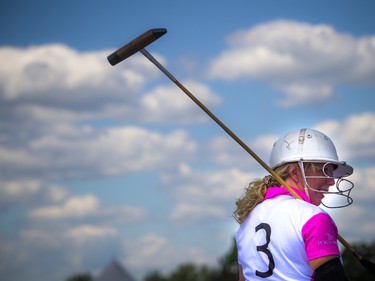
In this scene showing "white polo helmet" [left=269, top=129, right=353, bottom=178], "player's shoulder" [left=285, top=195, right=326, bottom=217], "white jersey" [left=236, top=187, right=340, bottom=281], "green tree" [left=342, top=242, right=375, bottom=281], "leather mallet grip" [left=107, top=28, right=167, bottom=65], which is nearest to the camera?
"white jersey" [left=236, top=187, right=340, bottom=281]

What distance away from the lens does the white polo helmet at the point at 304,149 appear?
6.36 meters

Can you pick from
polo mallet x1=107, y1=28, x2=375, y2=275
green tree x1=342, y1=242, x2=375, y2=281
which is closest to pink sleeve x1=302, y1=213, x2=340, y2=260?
polo mallet x1=107, y1=28, x2=375, y2=275

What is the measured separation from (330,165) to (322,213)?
3.21 ft

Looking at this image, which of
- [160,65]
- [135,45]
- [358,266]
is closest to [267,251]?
[160,65]

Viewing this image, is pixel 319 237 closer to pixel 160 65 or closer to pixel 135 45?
pixel 160 65

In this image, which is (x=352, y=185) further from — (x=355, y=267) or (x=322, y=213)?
(x=355, y=267)

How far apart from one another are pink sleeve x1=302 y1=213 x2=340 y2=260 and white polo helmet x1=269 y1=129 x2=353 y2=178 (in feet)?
2.74

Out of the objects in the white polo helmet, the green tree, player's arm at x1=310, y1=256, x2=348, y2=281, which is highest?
the green tree

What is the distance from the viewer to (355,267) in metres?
55.6

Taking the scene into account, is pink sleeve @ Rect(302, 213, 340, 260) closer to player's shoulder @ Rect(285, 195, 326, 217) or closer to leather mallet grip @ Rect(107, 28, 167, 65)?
player's shoulder @ Rect(285, 195, 326, 217)

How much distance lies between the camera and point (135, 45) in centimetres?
716

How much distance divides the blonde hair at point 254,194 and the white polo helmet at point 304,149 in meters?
0.11

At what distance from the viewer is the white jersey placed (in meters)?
5.55

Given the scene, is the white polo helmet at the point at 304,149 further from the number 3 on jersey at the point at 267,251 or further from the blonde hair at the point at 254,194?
the number 3 on jersey at the point at 267,251
